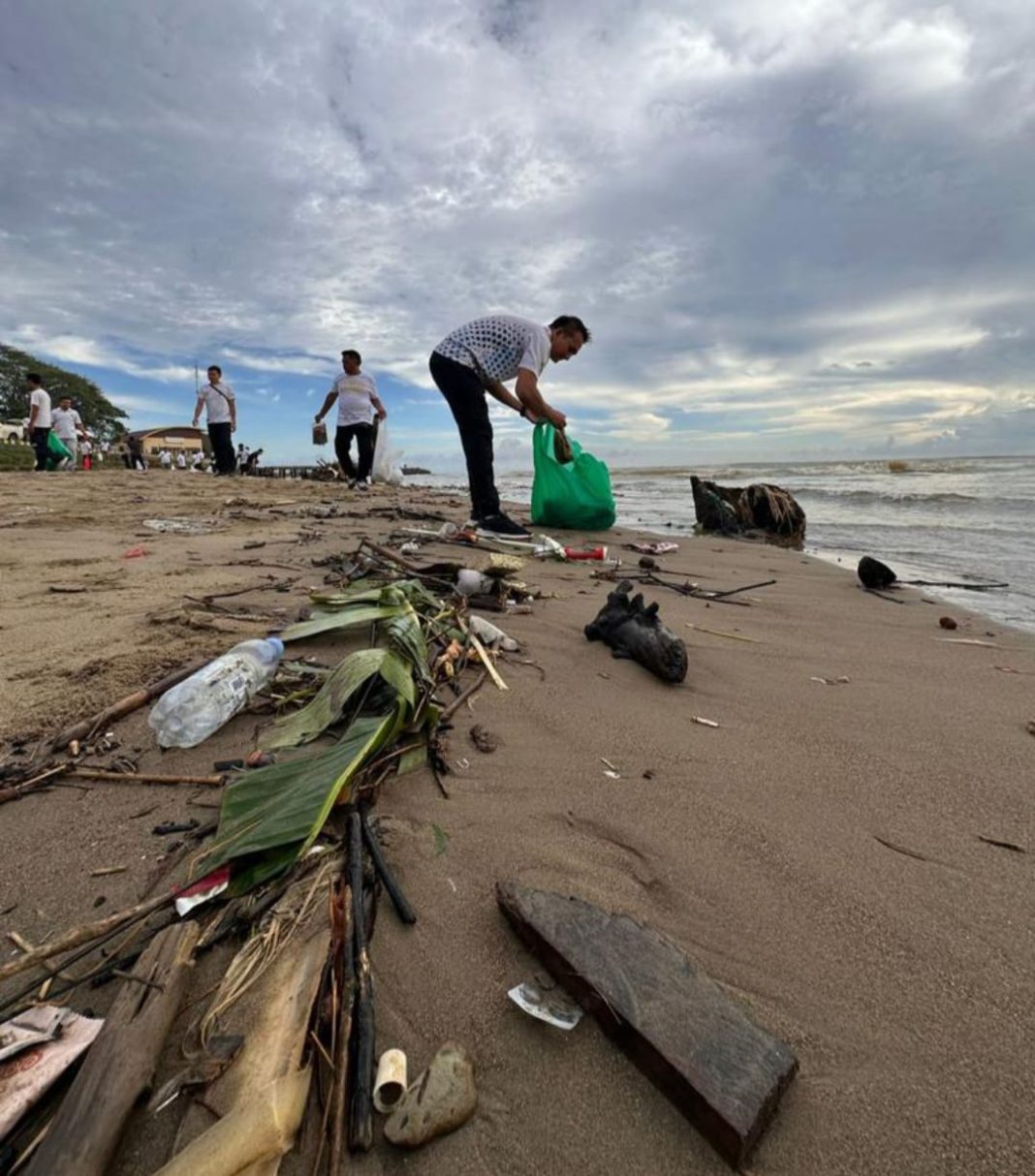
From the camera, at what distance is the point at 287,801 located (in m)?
1.17

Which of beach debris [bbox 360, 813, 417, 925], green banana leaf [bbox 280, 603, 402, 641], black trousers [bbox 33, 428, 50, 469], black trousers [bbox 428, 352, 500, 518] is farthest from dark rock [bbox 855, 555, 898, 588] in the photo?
black trousers [bbox 33, 428, 50, 469]

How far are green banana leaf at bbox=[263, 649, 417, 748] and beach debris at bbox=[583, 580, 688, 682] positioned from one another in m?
0.99

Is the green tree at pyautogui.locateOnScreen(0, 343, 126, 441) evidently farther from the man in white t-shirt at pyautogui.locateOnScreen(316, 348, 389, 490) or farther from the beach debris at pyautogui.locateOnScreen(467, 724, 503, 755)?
the beach debris at pyautogui.locateOnScreen(467, 724, 503, 755)

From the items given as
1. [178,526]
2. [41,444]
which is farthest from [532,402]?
[41,444]

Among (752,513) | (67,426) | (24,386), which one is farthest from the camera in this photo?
(24,386)

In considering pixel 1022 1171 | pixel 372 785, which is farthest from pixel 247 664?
pixel 1022 1171

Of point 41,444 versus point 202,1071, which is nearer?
point 202,1071

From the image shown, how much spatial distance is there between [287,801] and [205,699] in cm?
61

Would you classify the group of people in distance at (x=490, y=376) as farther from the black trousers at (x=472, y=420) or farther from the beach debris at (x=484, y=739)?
the beach debris at (x=484, y=739)

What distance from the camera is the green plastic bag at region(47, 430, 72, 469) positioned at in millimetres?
12594

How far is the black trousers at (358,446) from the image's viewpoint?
353 inches

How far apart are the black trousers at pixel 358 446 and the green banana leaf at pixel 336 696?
7934 millimetres

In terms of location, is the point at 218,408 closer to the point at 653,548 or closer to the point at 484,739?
the point at 653,548

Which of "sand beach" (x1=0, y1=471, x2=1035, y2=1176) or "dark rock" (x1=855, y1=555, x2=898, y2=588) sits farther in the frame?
"dark rock" (x1=855, y1=555, x2=898, y2=588)
